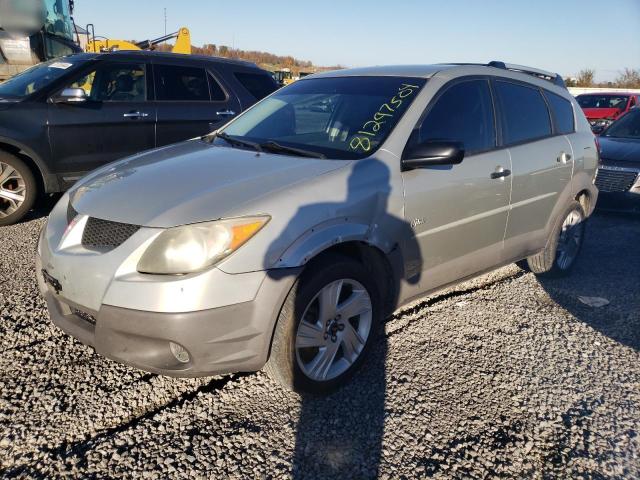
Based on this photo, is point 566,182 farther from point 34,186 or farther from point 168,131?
point 34,186

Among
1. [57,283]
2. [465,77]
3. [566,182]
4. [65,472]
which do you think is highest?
[465,77]

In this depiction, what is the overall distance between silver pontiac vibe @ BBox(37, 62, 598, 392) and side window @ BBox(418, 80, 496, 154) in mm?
14

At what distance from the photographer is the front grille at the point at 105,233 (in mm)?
2439

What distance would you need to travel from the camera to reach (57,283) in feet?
8.55

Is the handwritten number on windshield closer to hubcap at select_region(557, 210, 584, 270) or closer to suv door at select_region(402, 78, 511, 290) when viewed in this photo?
suv door at select_region(402, 78, 511, 290)

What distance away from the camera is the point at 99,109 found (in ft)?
18.7

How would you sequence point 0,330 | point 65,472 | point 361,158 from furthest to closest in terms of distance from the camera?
point 0,330 < point 361,158 < point 65,472

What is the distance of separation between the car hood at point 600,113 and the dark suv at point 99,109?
43.3 feet

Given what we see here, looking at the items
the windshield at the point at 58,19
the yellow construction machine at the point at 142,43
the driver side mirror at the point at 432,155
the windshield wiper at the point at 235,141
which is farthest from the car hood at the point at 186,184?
the yellow construction machine at the point at 142,43

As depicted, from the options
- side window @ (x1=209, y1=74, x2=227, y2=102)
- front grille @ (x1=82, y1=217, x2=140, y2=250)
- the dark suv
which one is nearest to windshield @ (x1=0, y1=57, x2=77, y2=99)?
the dark suv

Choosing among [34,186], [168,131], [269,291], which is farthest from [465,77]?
[34,186]

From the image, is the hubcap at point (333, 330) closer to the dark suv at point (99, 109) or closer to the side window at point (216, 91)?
the dark suv at point (99, 109)

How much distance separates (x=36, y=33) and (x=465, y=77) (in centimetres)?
920

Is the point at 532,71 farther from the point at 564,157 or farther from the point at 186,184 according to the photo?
the point at 186,184
